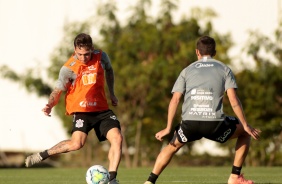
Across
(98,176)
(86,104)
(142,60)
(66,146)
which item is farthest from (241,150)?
(142,60)

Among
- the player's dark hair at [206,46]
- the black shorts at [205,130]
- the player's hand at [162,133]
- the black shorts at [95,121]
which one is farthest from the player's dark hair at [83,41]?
the player's hand at [162,133]

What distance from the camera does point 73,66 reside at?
13.0m

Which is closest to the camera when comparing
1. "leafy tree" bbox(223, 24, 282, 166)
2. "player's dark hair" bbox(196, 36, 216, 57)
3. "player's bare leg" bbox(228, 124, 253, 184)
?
"player's dark hair" bbox(196, 36, 216, 57)

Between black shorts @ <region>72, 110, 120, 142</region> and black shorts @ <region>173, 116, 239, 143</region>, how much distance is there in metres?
1.47

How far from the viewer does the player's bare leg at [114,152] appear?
12.6 meters

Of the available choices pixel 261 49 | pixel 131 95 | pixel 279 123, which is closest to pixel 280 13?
pixel 261 49

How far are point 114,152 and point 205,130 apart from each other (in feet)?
5.22

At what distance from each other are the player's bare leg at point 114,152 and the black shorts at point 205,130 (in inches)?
45.6

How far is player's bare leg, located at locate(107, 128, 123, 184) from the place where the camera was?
12.6 meters

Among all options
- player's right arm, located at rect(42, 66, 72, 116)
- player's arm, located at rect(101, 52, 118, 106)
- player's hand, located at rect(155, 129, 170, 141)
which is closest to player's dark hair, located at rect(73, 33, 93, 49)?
player's right arm, located at rect(42, 66, 72, 116)

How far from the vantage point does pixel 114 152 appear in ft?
41.8

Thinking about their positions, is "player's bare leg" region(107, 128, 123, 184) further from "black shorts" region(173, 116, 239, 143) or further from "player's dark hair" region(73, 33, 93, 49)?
"player's dark hair" region(73, 33, 93, 49)

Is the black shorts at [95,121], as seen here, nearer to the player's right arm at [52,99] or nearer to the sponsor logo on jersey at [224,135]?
the player's right arm at [52,99]

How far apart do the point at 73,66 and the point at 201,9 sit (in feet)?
84.2
